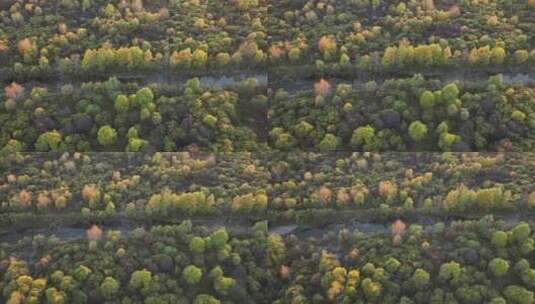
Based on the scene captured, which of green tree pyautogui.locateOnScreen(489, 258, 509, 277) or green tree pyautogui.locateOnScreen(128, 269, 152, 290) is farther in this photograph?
green tree pyautogui.locateOnScreen(128, 269, 152, 290)

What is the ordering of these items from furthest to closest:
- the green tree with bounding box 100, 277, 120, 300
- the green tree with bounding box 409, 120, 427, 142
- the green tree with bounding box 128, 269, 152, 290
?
1. the green tree with bounding box 409, 120, 427, 142
2. the green tree with bounding box 128, 269, 152, 290
3. the green tree with bounding box 100, 277, 120, 300

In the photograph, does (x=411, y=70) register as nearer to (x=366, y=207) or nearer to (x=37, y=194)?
(x=366, y=207)

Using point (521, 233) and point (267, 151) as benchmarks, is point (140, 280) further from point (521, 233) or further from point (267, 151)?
point (521, 233)

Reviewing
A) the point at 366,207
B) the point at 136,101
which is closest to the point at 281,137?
the point at 366,207

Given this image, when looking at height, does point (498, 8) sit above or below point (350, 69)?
above

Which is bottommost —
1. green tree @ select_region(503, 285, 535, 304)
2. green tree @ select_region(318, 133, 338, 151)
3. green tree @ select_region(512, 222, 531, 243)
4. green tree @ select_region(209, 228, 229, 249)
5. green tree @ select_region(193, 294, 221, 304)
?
green tree @ select_region(193, 294, 221, 304)

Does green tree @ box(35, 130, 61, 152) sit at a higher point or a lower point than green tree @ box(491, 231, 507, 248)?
higher

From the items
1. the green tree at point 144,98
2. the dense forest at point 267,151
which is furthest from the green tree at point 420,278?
the green tree at point 144,98

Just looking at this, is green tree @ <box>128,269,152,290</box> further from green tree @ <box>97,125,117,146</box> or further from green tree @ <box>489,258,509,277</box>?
green tree @ <box>489,258,509,277</box>

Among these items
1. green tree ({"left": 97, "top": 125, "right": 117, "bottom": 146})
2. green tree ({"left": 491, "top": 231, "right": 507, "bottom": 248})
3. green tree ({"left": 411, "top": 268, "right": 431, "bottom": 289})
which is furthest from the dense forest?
green tree ({"left": 491, "top": 231, "right": 507, "bottom": 248})
